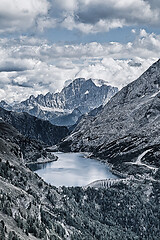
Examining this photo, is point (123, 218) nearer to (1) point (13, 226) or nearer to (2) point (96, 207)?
(2) point (96, 207)

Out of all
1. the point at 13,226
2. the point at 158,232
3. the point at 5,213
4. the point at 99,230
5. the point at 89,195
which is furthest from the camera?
the point at 89,195

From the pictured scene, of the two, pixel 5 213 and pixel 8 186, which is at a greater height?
pixel 8 186

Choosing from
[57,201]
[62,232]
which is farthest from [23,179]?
[62,232]

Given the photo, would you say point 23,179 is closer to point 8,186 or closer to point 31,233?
point 8,186

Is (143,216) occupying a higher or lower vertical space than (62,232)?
higher

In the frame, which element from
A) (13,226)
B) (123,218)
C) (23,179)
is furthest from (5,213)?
(123,218)

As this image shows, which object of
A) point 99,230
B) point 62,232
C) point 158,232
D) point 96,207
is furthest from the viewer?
point 96,207

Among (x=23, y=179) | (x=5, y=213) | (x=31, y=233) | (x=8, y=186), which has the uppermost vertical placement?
(x=23, y=179)

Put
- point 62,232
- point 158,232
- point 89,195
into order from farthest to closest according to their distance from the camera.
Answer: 1. point 89,195
2. point 158,232
3. point 62,232

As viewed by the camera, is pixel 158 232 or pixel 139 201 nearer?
pixel 158 232
